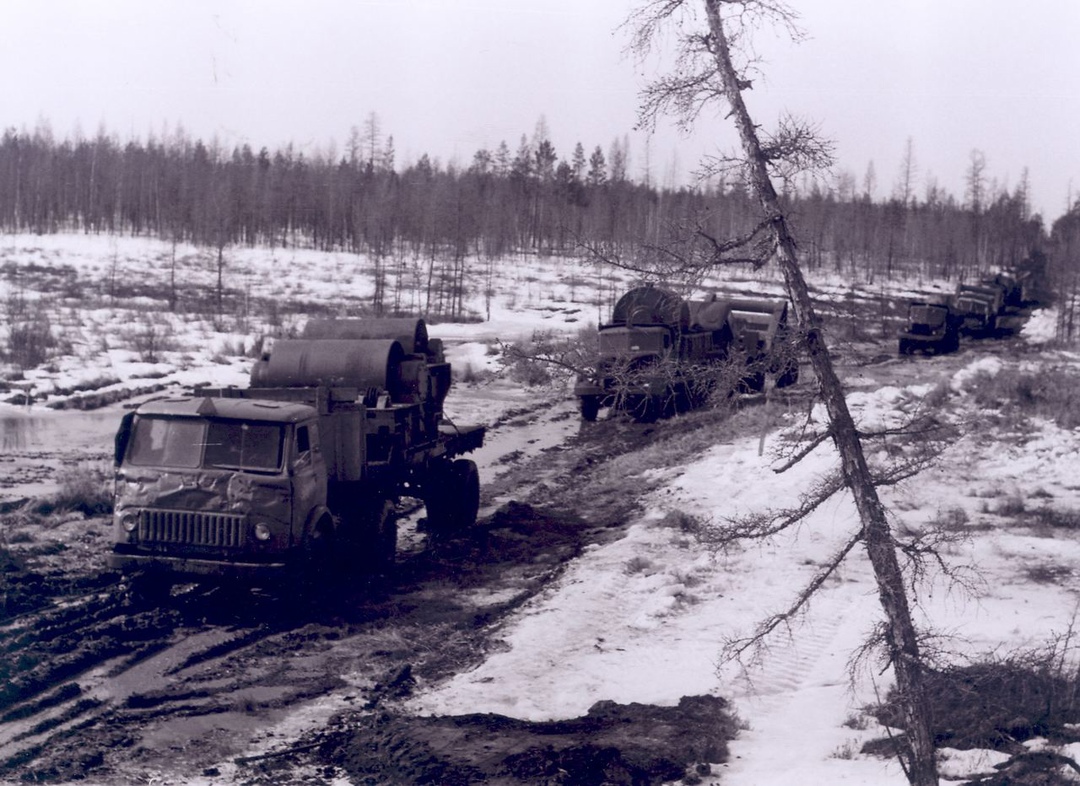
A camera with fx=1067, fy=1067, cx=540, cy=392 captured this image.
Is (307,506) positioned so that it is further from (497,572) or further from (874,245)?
(874,245)

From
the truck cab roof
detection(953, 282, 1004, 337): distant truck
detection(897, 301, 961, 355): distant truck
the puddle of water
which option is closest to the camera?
the truck cab roof

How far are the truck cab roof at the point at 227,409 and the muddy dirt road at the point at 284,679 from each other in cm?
176

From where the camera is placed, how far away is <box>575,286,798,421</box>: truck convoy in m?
7.29

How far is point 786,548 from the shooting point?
1341cm

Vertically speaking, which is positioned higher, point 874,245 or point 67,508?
point 874,245

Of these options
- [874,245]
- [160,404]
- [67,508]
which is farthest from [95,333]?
[874,245]

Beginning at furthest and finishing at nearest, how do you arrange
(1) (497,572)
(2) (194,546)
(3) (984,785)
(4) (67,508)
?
(4) (67,508), (1) (497,572), (2) (194,546), (3) (984,785)

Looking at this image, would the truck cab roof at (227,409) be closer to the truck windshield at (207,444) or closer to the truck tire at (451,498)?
the truck windshield at (207,444)

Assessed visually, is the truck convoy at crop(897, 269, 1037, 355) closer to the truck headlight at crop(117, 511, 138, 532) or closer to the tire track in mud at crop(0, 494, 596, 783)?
the tire track in mud at crop(0, 494, 596, 783)

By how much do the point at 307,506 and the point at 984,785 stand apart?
6.48 meters

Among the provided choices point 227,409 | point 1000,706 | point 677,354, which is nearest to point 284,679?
point 227,409

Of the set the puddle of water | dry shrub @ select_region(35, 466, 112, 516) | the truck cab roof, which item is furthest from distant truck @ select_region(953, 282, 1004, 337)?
the truck cab roof

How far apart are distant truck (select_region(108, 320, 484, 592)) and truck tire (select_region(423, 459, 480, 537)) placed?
82cm

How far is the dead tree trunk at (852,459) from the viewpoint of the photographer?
21.5ft
